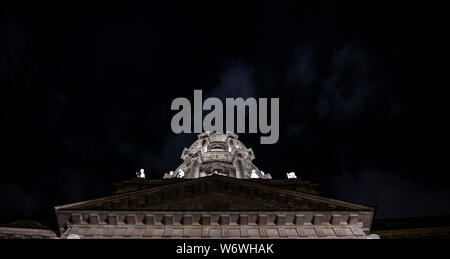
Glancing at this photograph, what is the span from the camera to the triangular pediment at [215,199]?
915 inches

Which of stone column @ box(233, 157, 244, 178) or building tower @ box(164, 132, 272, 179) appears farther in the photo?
building tower @ box(164, 132, 272, 179)

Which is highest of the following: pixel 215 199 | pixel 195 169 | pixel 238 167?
pixel 238 167

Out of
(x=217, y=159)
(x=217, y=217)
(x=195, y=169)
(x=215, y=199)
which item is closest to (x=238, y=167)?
(x=217, y=159)

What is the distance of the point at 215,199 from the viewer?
979 inches

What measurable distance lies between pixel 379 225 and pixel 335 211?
4.53m

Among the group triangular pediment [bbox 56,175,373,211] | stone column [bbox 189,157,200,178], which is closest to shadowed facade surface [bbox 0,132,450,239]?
triangular pediment [bbox 56,175,373,211]

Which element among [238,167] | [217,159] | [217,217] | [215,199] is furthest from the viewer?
[217,159]

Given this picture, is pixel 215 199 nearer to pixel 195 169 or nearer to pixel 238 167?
pixel 195 169

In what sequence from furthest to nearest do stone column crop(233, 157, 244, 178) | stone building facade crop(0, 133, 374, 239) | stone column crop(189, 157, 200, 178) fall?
stone column crop(233, 157, 244, 178) → stone column crop(189, 157, 200, 178) → stone building facade crop(0, 133, 374, 239)

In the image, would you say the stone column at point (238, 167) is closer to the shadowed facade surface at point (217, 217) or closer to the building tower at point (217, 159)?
the building tower at point (217, 159)

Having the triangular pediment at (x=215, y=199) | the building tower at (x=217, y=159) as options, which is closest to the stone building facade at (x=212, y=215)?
the triangular pediment at (x=215, y=199)

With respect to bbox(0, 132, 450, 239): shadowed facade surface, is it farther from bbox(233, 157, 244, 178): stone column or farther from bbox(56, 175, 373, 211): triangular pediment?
bbox(233, 157, 244, 178): stone column

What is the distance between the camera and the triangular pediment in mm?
23234
